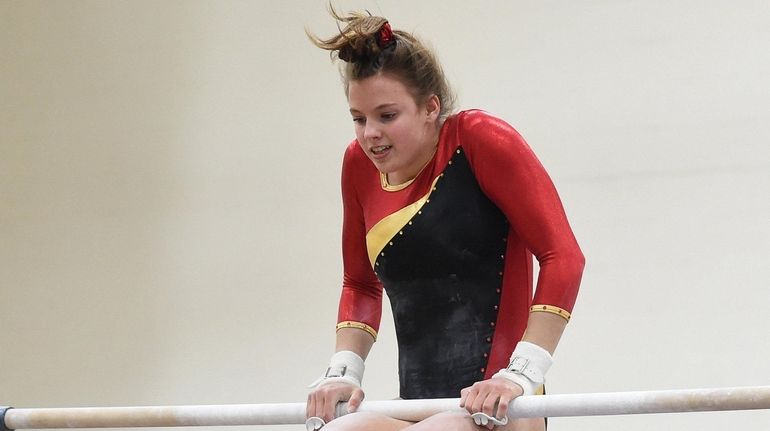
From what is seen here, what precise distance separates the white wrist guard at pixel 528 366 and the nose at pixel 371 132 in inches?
18.5

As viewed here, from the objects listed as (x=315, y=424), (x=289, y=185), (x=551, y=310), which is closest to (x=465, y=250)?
(x=551, y=310)

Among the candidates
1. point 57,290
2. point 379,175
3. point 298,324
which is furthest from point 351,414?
point 57,290

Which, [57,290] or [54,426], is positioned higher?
[57,290]

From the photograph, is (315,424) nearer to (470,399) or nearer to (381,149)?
(470,399)

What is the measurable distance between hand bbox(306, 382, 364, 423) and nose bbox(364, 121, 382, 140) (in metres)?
0.47

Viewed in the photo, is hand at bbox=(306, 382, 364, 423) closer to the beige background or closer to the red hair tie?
the red hair tie

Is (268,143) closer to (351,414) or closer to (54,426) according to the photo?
(54,426)

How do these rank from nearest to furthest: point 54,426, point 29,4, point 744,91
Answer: point 54,426, point 744,91, point 29,4

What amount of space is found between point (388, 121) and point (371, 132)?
43 mm

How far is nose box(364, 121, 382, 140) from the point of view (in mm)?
1921

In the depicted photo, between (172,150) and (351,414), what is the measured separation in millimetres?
2791

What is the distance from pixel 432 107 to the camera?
2.01m

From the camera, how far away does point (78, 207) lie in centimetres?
442

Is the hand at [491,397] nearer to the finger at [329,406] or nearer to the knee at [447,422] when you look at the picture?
the knee at [447,422]
